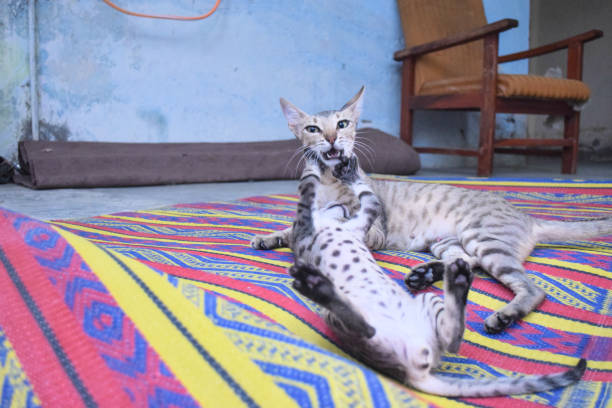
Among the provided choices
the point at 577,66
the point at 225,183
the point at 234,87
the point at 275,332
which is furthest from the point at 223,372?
the point at 577,66

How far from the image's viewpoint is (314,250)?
52.3 inches

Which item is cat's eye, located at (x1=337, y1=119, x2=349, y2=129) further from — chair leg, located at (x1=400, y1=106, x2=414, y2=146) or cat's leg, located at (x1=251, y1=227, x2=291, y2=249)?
chair leg, located at (x1=400, y1=106, x2=414, y2=146)

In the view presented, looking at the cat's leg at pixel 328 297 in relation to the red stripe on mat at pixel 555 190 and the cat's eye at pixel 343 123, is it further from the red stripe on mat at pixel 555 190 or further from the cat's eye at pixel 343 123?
the red stripe on mat at pixel 555 190

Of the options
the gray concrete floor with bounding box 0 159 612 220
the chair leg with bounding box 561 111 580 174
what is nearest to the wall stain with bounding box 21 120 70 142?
the gray concrete floor with bounding box 0 159 612 220

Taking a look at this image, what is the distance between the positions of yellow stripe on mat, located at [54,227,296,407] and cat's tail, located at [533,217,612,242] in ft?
4.32

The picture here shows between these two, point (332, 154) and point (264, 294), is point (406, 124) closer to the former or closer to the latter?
point (332, 154)

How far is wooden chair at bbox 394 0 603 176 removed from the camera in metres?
3.87

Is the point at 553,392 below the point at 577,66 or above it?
below

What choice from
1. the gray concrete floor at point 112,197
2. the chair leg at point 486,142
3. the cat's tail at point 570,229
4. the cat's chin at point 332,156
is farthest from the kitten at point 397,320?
the chair leg at point 486,142

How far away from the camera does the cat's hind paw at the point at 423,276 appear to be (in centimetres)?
132

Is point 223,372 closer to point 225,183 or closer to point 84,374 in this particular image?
point 84,374

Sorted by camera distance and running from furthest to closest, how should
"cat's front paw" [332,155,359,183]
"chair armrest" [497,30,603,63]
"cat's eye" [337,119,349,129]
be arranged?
"chair armrest" [497,30,603,63], "cat's eye" [337,119,349,129], "cat's front paw" [332,155,359,183]

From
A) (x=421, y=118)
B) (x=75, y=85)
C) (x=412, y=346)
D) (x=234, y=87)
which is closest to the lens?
(x=412, y=346)

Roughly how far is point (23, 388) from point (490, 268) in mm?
1217
